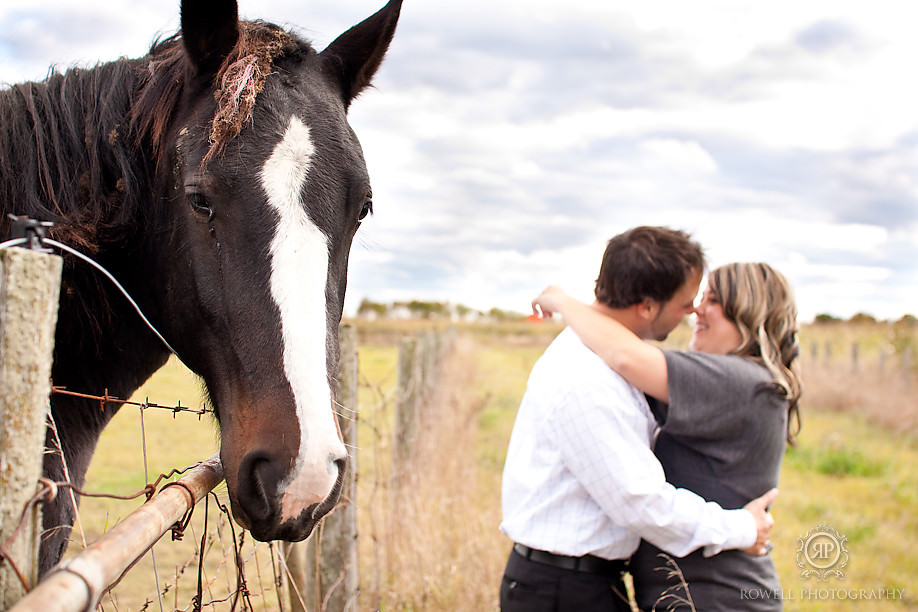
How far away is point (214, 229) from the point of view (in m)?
1.85

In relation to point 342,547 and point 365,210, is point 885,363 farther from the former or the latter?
point 365,210

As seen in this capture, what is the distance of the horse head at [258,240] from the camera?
157 cm

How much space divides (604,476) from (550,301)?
2.85 ft

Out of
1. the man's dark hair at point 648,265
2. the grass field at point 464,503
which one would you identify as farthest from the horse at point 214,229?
the man's dark hair at point 648,265

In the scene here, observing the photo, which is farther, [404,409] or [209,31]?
[404,409]

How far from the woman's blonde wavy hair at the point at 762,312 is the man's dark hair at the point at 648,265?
0.20 metres

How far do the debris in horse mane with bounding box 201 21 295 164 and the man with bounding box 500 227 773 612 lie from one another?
1521 mm

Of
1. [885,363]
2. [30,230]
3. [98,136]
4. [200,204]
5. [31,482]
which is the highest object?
[98,136]

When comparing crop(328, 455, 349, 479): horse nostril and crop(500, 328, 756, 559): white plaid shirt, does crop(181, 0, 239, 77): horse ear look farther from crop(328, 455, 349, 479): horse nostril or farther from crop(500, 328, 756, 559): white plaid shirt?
crop(500, 328, 756, 559): white plaid shirt

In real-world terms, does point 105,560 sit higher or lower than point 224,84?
lower

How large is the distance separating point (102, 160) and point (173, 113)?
280mm

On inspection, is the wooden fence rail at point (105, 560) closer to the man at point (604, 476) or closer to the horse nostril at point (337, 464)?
the horse nostril at point (337, 464)

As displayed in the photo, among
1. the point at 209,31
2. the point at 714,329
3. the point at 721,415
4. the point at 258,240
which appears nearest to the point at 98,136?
the point at 209,31

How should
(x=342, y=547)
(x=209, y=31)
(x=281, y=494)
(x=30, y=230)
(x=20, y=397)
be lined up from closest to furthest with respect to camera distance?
(x=20, y=397) → (x=30, y=230) → (x=281, y=494) → (x=209, y=31) → (x=342, y=547)
